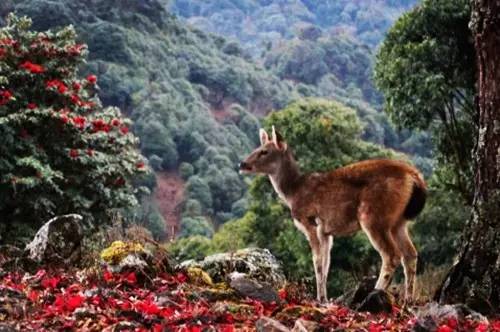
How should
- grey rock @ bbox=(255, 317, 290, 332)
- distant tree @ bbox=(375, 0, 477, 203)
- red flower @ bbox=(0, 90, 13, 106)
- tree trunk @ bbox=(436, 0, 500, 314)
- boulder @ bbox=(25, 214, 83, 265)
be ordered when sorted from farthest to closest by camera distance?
1. distant tree @ bbox=(375, 0, 477, 203)
2. red flower @ bbox=(0, 90, 13, 106)
3. boulder @ bbox=(25, 214, 83, 265)
4. tree trunk @ bbox=(436, 0, 500, 314)
5. grey rock @ bbox=(255, 317, 290, 332)

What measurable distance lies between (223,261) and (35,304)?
111 inches

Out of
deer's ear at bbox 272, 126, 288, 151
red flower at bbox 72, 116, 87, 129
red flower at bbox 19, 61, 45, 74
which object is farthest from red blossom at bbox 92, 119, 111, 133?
deer's ear at bbox 272, 126, 288, 151

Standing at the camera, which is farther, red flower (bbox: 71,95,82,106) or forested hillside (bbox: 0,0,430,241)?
forested hillside (bbox: 0,0,430,241)

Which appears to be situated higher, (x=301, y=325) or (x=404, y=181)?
(x=404, y=181)

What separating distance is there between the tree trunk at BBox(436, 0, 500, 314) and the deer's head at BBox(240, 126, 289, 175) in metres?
3.38

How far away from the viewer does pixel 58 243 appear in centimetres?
755

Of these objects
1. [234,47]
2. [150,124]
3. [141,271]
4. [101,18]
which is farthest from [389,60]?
[234,47]

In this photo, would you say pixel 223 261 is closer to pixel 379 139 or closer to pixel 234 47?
pixel 379 139

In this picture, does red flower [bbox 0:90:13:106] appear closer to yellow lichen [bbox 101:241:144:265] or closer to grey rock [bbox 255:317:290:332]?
yellow lichen [bbox 101:241:144:265]

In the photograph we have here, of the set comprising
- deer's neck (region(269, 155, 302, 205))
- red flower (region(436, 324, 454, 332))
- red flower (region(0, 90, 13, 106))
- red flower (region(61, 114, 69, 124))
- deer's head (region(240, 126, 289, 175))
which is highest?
red flower (region(0, 90, 13, 106))

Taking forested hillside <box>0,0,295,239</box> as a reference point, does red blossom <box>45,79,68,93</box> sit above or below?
below

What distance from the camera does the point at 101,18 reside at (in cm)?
8562

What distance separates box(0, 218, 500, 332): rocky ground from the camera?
5.06 meters

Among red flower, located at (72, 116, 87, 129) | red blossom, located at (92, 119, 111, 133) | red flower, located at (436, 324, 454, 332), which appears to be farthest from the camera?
red blossom, located at (92, 119, 111, 133)
